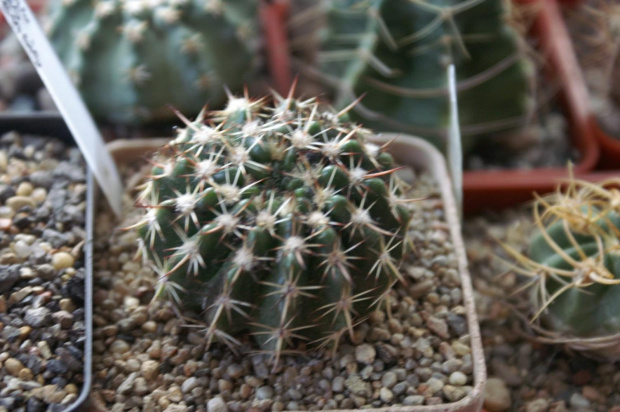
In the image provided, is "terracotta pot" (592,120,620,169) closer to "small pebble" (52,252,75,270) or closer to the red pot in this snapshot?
the red pot

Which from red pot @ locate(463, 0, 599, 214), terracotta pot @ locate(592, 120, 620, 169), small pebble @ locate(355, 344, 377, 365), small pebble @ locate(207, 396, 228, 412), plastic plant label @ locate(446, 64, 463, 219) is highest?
plastic plant label @ locate(446, 64, 463, 219)

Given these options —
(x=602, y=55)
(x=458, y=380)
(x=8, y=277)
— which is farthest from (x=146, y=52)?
(x=602, y=55)

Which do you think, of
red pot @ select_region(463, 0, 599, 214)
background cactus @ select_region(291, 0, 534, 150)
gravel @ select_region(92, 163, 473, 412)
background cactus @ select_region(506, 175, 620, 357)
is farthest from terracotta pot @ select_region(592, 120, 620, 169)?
gravel @ select_region(92, 163, 473, 412)

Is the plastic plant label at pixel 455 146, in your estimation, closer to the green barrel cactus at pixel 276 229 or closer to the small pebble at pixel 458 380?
the green barrel cactus at pixel 276 229

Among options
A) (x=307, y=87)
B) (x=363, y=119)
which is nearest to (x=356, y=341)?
(x=363, y=119)

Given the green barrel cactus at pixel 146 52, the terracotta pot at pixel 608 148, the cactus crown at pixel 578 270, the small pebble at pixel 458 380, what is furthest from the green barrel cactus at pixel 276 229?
the terracotta pot at pixel 608 148

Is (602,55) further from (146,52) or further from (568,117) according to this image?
(146,52)
